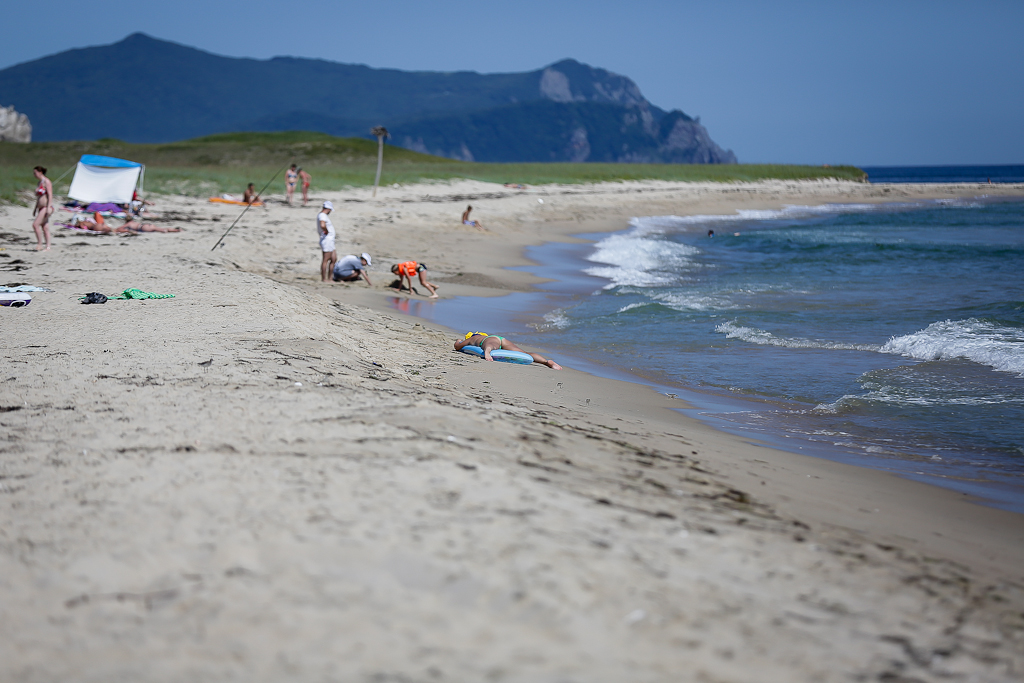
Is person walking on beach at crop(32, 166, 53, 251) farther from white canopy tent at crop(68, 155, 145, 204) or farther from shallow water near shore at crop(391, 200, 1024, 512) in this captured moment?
shallow water near shore at crop(391, 200, 1024, 512)

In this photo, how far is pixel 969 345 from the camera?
919cm

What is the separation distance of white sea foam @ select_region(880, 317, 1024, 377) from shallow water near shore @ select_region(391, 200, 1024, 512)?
1.1 inches

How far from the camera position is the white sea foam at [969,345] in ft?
28.2

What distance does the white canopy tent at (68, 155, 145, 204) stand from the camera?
17.2 metres

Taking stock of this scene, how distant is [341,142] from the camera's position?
56844 mm

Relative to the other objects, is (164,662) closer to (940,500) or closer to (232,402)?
(232,402)

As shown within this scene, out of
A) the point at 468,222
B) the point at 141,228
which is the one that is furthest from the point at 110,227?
the point at 468,222

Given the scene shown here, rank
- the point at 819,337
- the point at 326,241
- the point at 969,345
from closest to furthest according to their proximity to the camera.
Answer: the point at 969,345 < the point at 819,337 < the point at 326,241

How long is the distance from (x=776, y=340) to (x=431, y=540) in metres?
7.77

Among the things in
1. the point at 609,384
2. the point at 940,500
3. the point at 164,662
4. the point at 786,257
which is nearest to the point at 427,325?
the point at 609,384

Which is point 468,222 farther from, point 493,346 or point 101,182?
point 493,346

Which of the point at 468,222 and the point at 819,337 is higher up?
the point at 468,222

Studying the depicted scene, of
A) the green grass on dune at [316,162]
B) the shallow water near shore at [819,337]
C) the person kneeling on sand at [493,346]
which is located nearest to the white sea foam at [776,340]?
the shallow water near shore at [819,337]

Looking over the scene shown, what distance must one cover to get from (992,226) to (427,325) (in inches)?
1171
